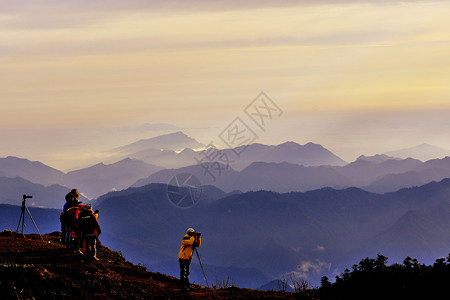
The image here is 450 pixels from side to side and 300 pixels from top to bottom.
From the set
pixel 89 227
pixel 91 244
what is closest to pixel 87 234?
pixel 89 227

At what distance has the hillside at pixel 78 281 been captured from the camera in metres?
27.1

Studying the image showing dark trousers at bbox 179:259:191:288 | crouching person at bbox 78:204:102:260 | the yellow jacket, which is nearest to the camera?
the yellow jacket

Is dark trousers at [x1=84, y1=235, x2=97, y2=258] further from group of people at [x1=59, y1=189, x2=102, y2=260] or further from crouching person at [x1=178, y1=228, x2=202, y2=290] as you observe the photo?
crouching person at [x1=178, y1=228, x2=202, y2=290]

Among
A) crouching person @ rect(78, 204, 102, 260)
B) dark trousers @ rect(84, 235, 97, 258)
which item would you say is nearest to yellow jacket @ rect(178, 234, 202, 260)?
dark trousers @ rect(84, 235, 97, 258)

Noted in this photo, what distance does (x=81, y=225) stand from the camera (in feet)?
113

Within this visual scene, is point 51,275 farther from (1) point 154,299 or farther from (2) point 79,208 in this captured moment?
(2) point 79,208

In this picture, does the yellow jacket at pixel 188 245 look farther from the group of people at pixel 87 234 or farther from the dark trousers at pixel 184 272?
the dark trousers at pixel 184 272

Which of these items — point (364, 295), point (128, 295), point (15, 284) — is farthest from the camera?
point (364, 295)

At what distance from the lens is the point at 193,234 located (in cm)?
3130

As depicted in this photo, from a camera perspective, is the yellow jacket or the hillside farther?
the yellow jacket

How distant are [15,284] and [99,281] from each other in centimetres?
354

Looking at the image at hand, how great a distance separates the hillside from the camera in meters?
27.1

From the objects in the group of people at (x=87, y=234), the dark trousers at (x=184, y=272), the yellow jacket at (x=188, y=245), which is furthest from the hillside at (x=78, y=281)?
the yellow jacket at (x=188, y=245)

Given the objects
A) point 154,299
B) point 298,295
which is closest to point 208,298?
point 154,299
